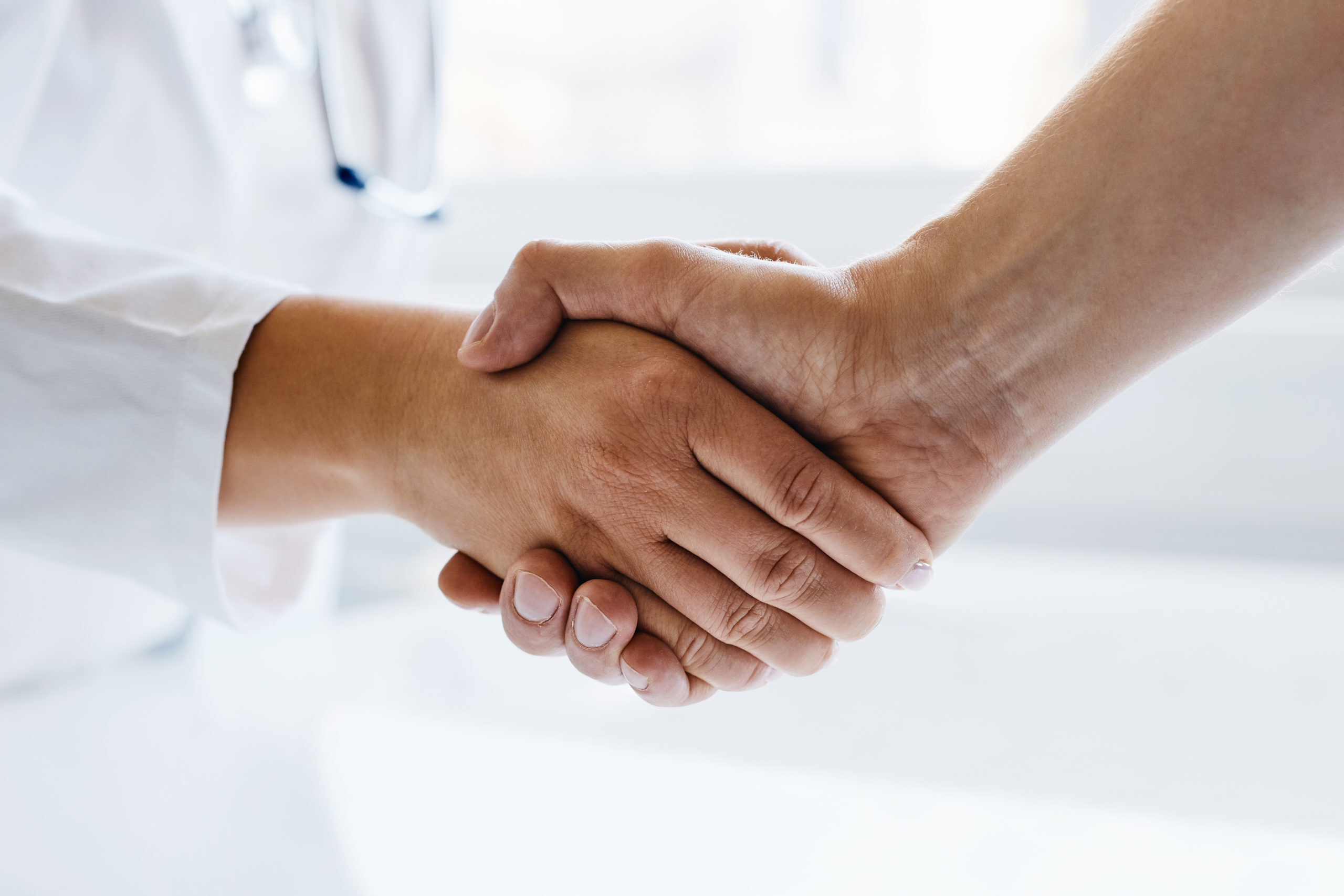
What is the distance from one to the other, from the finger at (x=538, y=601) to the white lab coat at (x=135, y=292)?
19 centimetres

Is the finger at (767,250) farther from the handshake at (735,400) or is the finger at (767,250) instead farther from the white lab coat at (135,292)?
the white lab coat at (135,292)

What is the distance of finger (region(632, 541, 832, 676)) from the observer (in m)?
0.66

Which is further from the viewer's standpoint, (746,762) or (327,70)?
(327,70)

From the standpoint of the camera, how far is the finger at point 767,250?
697 mm

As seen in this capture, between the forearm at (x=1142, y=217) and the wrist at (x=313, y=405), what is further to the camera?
the wrist at (x=313, y=405)

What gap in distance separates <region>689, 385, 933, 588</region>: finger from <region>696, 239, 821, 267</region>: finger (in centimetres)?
13

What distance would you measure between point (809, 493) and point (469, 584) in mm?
254

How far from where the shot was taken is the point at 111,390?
588 millimetres

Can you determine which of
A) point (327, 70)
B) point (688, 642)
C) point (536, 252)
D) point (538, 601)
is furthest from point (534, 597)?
point (327, 70)

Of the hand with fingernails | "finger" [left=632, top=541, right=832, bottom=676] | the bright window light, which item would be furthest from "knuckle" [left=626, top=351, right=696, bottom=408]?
the bright window light

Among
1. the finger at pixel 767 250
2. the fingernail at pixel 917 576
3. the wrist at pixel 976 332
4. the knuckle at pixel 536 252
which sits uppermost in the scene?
the wrist at pixel 976 332

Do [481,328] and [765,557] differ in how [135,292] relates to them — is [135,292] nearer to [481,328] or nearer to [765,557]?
[481,328]

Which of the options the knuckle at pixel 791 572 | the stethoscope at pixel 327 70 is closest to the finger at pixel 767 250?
the knuckle at pixel 791 572

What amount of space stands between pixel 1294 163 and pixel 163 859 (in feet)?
2.35
